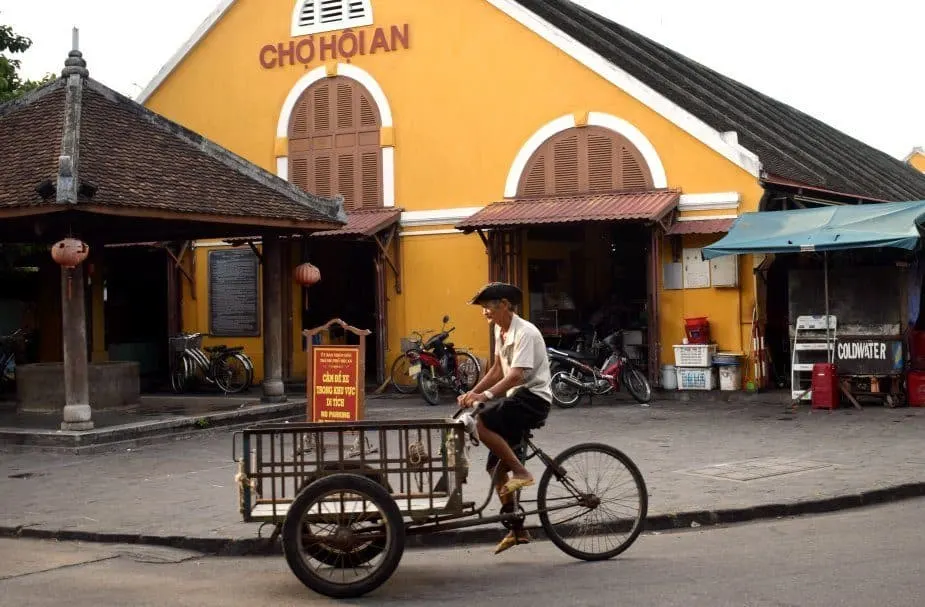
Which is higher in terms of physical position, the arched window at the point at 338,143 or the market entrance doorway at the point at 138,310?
the arched window at the point at 338,143

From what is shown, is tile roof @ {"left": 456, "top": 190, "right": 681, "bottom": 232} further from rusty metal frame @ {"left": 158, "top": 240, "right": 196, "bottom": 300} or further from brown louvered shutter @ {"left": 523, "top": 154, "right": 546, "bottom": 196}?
rusty metal frame @ {"left": 158, "top": 240, "right": 196, "bottom": 300}

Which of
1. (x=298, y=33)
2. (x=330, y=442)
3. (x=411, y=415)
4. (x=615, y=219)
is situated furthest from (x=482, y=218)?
(x=330, y=442)

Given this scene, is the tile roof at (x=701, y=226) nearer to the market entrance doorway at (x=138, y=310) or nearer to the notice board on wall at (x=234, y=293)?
the notice board on wall at (x=234, y=293)

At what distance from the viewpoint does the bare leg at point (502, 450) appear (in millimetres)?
7703

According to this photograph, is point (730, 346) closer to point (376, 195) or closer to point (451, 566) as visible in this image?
point (376, 195)

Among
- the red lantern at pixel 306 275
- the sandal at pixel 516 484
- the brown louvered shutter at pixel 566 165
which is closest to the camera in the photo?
the sandal at pixel 516 484

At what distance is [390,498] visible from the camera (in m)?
7.05

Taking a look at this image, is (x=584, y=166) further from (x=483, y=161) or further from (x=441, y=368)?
(x=441, y=368)

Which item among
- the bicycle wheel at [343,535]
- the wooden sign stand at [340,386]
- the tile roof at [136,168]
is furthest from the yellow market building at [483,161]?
the bicycle wheel at [343,535]

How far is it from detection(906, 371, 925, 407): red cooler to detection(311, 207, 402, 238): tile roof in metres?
9.02

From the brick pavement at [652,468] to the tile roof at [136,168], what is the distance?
9.71 ft

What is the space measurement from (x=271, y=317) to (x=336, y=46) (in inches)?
271

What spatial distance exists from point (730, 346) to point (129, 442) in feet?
30.3

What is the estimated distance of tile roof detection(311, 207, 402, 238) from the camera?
2084 centimetres
